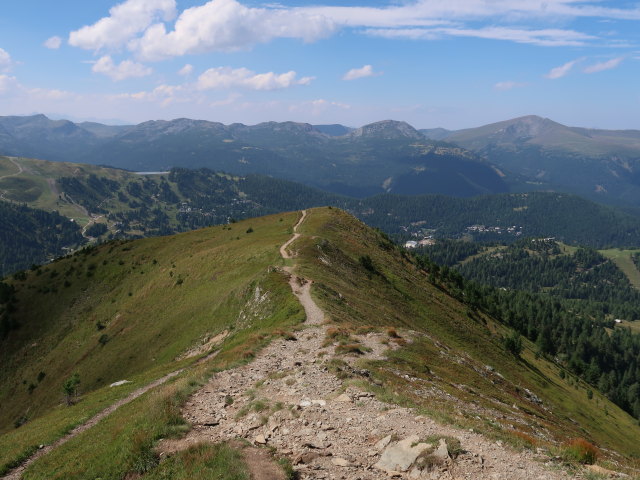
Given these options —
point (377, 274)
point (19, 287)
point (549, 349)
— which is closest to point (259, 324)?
point (377, 274)

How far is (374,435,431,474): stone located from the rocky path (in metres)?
0.04

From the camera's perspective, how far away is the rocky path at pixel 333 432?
14.5 meters

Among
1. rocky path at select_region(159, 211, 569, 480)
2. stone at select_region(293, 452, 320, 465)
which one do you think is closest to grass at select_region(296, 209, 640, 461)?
rocky path at select_region(159, 211, 569, 480)

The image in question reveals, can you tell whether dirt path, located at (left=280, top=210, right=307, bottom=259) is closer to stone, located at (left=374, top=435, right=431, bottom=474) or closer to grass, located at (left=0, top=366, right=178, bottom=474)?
grass, located at (left=0, top=366, right=178, bottom=474)

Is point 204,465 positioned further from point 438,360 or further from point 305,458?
point 438,360

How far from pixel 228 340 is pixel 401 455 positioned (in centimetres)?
3162

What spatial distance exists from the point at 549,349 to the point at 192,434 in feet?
530

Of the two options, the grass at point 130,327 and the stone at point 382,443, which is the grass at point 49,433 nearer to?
the grass at point 130,327

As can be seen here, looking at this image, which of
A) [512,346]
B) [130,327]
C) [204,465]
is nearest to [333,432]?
[204,465]

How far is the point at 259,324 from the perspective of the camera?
1761 inches

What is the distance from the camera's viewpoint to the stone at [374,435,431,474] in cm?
1473

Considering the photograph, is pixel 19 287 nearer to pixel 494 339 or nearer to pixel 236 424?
pixel 236 424

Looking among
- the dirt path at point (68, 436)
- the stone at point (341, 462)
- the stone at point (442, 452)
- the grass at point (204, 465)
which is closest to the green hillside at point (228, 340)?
the grass at point (204, 465)

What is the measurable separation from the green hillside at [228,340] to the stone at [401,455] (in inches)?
128
